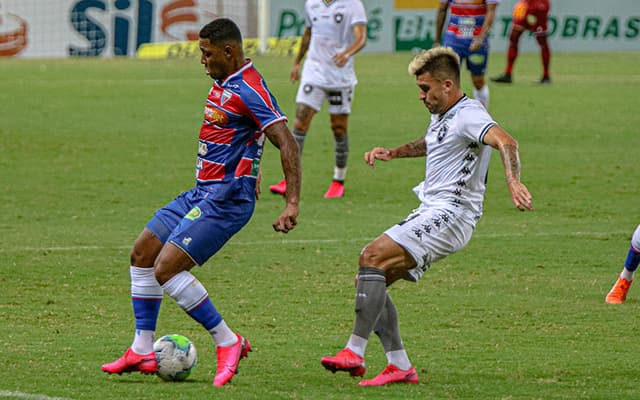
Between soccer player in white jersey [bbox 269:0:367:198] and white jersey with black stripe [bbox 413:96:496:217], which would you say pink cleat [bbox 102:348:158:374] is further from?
soccer player in white jersey [bbox 269:0:367:198]

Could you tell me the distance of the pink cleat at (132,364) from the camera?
6328 millimetres

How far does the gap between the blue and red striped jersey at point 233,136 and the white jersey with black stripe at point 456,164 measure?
832mm

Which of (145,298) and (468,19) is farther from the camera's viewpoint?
(468,19)

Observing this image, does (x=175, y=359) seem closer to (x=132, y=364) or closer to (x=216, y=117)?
(x=132, y=364)

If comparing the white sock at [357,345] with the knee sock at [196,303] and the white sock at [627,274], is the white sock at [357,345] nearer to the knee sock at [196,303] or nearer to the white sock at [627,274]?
the knee sock at [196,303]

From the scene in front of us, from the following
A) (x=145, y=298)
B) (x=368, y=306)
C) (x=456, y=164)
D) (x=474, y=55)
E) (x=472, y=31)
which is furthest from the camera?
(x=472, y=31)

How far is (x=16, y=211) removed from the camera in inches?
486

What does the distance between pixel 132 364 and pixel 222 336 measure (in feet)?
1.61

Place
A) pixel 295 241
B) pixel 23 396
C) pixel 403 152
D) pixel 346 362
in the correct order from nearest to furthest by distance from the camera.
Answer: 1. pixel 23 396
2. pixel 346 362
3. pixel 403 152
4. pixel 295 241

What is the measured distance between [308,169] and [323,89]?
2.14 meters

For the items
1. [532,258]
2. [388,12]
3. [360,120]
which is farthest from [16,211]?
[388,12]

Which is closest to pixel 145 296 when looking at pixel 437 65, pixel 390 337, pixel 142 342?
pixel 142 342

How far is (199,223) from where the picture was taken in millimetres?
6312

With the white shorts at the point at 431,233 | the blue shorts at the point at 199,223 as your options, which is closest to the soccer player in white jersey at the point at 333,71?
the blue shorts at the point at 199,223
